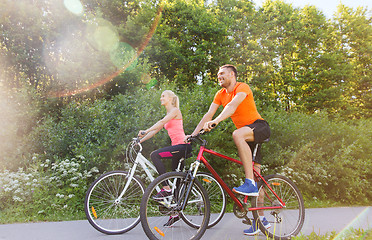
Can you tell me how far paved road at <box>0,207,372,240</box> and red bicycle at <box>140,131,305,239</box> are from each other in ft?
0.81

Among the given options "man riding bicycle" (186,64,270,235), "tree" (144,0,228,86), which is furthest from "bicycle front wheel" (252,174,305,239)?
"tree" (144,0,228,86)

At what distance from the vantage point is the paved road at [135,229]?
408 centimetres

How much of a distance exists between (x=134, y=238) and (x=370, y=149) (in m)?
7.61

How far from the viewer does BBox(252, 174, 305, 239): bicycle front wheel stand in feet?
13.5

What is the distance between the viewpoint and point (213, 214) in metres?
4.57

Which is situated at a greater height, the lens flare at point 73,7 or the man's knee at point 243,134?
the lens flare at point 73,7

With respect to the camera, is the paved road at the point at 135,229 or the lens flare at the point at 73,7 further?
the lens flare at the point at 73,7

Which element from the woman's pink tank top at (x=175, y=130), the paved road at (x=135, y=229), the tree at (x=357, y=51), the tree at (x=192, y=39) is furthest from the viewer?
the tree at (x=357, y=51)

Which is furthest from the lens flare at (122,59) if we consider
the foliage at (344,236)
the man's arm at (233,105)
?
the foliage at (344,236)

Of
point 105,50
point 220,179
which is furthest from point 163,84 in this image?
point 220,179

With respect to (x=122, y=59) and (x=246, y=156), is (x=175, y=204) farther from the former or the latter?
(x=122, y=59)

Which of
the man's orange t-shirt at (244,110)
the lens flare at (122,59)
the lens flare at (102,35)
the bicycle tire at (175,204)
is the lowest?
the bicycle tire at (175,204)

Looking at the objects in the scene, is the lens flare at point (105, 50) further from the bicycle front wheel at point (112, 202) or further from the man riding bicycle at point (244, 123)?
the man riding bicycle at point (244, 123)

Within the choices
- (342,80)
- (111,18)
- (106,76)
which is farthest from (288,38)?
(106,76)
